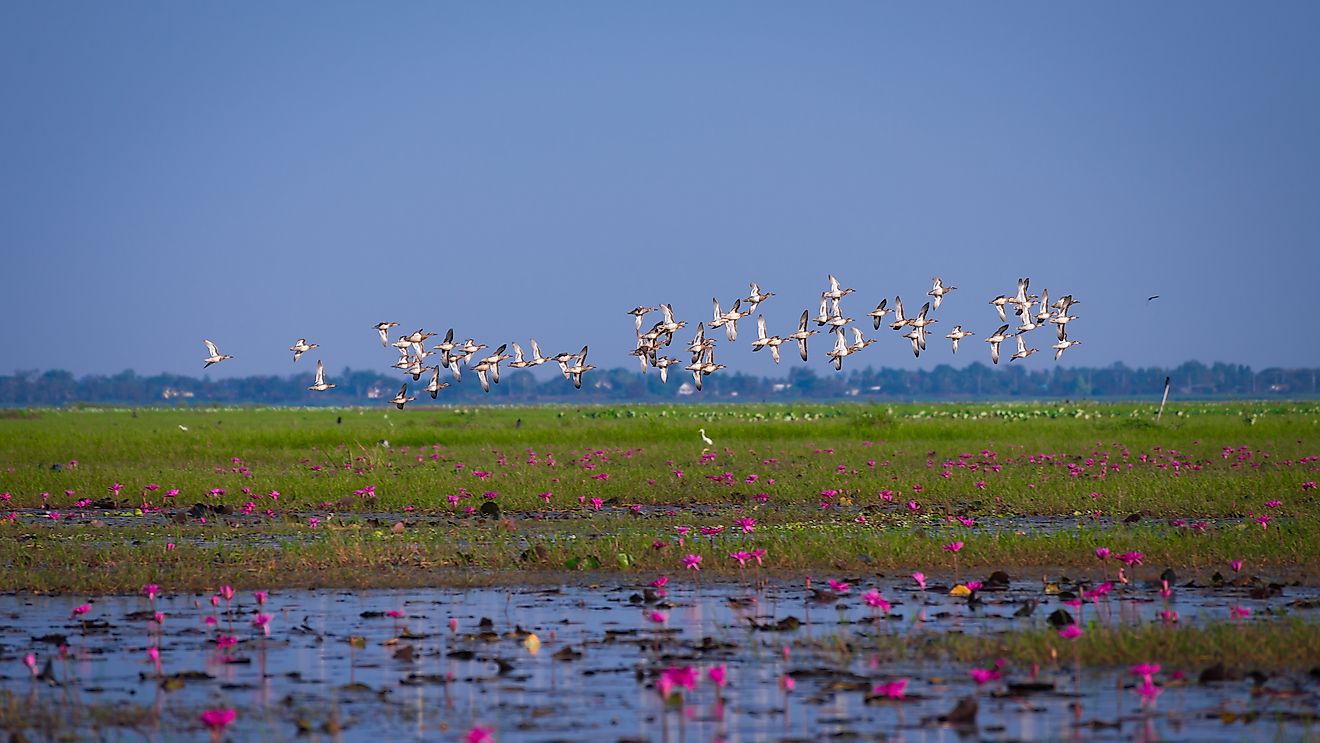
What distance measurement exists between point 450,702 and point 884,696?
2953 millimetres

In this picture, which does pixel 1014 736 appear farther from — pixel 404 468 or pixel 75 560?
pixel 404 468

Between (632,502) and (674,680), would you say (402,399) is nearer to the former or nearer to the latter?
(632,502)

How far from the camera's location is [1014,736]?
9227 mm

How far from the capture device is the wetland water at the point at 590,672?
31.3ft

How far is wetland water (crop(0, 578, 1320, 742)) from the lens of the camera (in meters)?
9.55

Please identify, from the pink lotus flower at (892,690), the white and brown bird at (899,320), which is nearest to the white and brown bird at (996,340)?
the white and brown bird at (899,320)

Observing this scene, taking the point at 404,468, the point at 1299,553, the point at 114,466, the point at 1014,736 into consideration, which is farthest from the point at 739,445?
the point at 1014,736

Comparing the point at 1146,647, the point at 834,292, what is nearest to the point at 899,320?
the point at 834,292

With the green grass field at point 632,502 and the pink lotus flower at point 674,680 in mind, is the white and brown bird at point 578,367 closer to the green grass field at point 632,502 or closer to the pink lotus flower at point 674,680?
the green grass field at point 632,502

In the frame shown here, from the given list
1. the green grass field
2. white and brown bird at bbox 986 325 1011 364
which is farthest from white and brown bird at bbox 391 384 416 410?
white and brown bird at bbox 986 325 1011 364

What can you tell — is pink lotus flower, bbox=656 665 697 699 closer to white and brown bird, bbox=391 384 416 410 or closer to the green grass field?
the green grass field

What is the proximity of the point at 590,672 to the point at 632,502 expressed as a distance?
14.0 meters

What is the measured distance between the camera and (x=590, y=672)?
11.2 meters

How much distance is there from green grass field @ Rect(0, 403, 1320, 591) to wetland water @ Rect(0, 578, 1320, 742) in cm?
162
